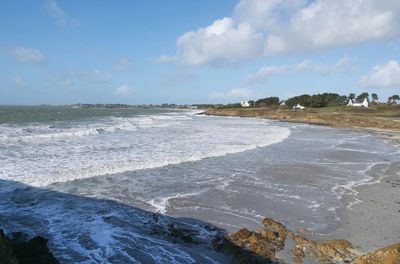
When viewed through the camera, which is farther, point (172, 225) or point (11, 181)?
point (11, 181)

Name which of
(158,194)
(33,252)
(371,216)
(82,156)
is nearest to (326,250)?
(371,216)

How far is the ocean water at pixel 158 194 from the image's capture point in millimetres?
9134

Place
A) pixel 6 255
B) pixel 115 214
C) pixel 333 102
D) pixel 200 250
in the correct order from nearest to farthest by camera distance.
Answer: pixel 6 255, pixel 200 250, pixel 115 214, pixel 333 102

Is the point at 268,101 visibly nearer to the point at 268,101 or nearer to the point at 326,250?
the point at 268,101

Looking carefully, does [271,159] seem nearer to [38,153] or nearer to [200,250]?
[38,153]

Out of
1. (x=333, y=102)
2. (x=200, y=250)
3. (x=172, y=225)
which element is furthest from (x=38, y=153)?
(x=333, y=102)

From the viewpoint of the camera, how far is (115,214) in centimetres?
1112

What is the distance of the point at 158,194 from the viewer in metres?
13.6

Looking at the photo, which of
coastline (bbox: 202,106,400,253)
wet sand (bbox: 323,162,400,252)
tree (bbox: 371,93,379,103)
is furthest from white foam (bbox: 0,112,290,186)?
tree (bbox: 371,93,379,103)

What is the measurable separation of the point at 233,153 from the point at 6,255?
1958 cm

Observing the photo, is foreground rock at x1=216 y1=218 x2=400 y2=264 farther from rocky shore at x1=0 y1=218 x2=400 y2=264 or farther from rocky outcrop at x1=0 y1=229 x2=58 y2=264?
rocky outcrop at x1=0 y1=229 x2=58 y2=264

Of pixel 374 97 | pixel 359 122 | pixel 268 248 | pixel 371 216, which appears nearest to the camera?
pixel 268 248

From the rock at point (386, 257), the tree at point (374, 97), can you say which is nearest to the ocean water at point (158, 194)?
the rock at point (386, 257)

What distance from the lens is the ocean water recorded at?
913 centimetres
